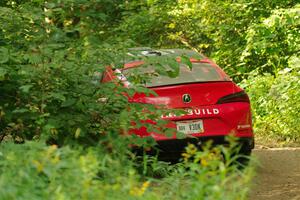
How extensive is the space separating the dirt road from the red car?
63 cm

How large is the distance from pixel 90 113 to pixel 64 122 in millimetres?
342

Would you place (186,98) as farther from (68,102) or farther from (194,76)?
(68,102)

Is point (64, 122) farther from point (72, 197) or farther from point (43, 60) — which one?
point (72, 197)

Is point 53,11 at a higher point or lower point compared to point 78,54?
higher

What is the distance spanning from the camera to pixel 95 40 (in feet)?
21.6

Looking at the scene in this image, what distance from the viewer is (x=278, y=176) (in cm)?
882

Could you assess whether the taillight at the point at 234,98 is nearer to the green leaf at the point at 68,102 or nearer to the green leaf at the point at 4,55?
the green leaf at the point at 68,102

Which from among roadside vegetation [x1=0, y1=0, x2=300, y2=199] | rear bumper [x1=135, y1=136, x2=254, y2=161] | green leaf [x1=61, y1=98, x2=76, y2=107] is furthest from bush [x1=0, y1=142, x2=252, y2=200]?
rear bumper [x1=135, y1=136, x2=254, y2=161]

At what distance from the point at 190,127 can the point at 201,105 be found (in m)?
0.31

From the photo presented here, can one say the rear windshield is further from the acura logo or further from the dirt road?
the dirt road

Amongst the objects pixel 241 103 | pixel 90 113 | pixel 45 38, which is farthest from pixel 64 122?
pixel 241 103

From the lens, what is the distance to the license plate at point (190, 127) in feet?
27.0

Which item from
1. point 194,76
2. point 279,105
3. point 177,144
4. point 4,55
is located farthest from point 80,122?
point 279,105

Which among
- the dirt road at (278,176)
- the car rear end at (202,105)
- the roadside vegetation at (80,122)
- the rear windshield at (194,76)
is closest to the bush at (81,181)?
the roadside vegetation at (80,122)
